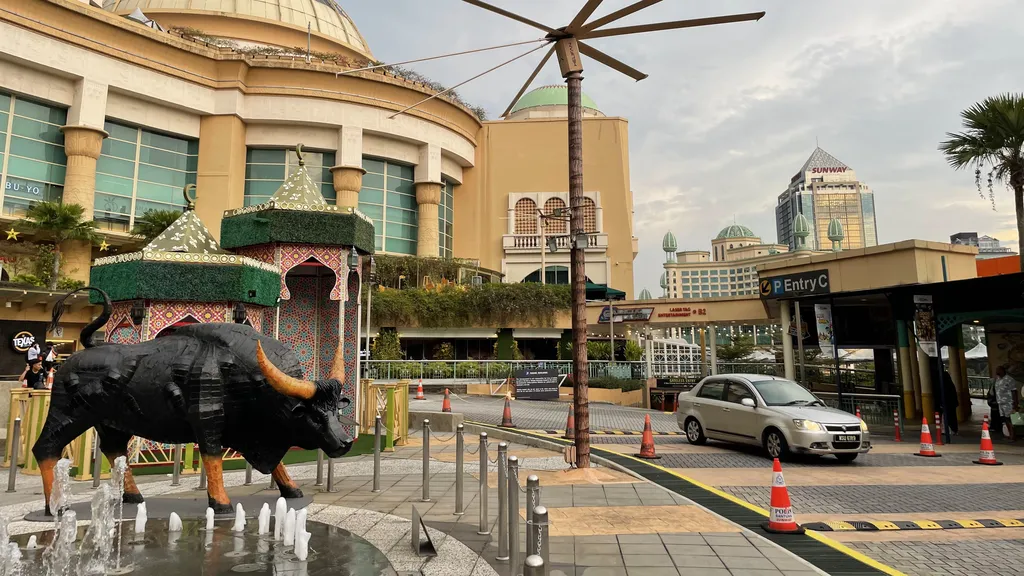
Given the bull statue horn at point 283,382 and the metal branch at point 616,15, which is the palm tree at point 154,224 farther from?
the bull statue horn at point 283,382

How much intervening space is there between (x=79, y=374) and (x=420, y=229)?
37879mm

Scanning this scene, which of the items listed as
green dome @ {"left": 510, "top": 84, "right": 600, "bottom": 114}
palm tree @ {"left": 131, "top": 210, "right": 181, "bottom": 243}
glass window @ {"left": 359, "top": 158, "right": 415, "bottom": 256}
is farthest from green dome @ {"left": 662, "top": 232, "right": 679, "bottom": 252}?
palm tree @ {"left": 131, "top": 210, "right": 181, "bottom": 243}

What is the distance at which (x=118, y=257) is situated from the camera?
1056 cm

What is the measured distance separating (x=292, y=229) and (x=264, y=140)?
3039cm

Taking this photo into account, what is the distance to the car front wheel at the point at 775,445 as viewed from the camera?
10.9 meters

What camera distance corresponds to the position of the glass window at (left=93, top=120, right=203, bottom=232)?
111 ft

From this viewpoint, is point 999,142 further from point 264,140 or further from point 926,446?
point 264,140

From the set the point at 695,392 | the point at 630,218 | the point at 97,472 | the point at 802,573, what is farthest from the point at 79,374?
the point at 630,218

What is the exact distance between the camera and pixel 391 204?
4312 cm

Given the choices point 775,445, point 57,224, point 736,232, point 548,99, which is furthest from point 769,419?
point 736,232

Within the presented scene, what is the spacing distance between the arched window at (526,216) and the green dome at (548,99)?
14165 millimetres

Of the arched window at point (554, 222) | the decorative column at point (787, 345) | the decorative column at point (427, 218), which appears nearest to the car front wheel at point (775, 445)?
the decorative column at point (787, 345)

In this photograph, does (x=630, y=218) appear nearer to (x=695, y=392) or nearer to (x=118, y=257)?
(x=695, y=392)

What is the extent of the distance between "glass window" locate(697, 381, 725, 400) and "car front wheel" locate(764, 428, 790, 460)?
153cm
